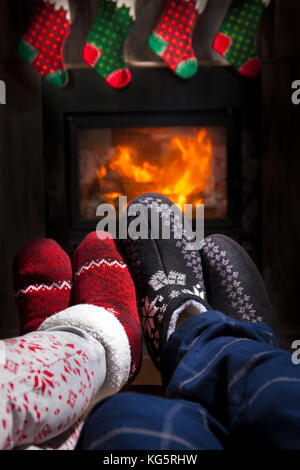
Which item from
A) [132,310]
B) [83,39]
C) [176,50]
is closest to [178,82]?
[176,50]

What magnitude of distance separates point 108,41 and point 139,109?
27cm

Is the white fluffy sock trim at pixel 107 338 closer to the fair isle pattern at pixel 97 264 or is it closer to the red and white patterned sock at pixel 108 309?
the red and white patterned sock at pixel 108 309

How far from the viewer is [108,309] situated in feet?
2.48

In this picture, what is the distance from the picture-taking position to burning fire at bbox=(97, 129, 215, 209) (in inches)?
68.6

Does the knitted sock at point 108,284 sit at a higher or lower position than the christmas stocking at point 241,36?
lower

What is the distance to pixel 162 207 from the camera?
3.21 ft

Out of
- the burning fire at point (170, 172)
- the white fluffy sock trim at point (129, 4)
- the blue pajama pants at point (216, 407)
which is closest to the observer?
the blue pajama pants at point (216, 407)

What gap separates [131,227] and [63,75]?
95cm

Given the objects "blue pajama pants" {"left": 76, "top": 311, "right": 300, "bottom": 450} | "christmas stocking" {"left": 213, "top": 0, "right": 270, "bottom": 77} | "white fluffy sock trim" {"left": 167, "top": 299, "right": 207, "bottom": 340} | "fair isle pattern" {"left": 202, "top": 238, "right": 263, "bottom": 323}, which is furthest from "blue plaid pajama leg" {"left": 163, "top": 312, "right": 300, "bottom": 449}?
"christmas stocking" {"left": 213, "top": 0, "right": 270, "bottom": 77}

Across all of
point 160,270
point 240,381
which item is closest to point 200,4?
point 160,270

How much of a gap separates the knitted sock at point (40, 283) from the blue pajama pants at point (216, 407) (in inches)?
16.8

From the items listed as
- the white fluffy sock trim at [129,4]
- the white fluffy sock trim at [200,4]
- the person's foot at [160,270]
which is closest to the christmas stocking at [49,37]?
the white fluffy sock trim at [129,4]

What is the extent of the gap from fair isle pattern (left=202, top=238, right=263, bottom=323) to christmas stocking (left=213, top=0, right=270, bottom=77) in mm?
1003

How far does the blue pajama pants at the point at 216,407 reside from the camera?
0.30 metres
